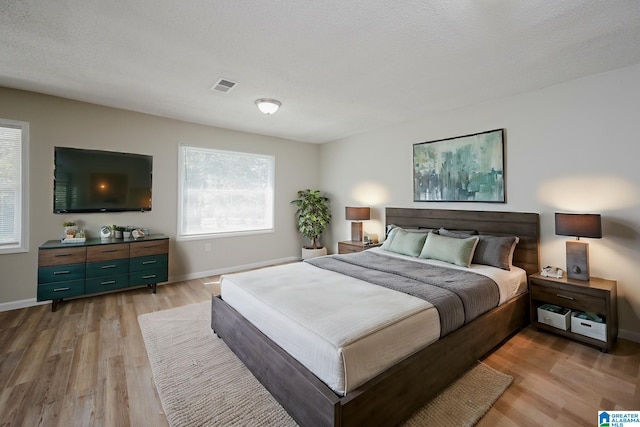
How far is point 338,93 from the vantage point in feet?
10.9

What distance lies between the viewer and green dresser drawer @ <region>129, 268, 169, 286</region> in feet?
12.3

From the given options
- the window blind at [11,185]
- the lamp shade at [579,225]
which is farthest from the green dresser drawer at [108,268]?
the lamp shade at [579,225]

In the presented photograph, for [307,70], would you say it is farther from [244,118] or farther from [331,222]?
[331,222]

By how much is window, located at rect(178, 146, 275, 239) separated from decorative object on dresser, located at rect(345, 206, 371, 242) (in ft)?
5.55

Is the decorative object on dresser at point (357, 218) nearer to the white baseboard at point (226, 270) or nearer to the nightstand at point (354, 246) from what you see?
the nightstand at point (354, 246)

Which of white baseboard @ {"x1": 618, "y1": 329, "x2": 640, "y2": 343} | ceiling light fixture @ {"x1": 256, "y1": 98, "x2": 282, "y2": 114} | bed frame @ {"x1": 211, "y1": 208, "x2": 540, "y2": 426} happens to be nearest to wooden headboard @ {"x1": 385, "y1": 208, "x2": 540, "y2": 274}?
bed frame @ {"x1": 211, "y1": 208, "x2": 540, "y2": 426}

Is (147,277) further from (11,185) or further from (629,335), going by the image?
(629,335)

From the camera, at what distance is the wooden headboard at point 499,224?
315cm

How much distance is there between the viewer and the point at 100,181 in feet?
12.6

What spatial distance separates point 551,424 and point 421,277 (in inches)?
49.0

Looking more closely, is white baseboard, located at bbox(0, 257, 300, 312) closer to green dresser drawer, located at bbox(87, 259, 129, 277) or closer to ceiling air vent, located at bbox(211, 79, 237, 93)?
green dresser drawer, located at bbox(87, 259, 129, 277)

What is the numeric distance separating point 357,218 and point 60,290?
4161 millimetres

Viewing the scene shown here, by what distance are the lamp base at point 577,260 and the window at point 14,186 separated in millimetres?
6155

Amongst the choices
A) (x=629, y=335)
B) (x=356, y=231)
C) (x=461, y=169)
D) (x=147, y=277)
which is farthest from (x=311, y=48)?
(x=629, y=335)
